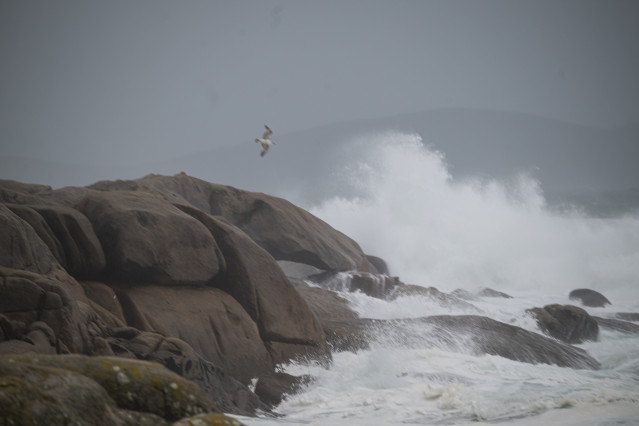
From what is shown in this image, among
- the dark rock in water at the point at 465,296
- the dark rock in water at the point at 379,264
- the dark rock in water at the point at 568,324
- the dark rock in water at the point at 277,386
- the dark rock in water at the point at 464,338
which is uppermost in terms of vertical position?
the dark rock in water at the point at 379,264

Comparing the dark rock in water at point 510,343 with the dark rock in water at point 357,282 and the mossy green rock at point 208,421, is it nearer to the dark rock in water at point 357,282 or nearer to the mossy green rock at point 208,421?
the dark rock in water at point 357,282

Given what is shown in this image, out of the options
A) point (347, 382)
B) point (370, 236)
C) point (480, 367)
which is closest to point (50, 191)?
point (347, 382)

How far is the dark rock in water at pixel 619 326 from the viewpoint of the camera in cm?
1647

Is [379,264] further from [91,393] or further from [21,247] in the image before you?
[91,393]

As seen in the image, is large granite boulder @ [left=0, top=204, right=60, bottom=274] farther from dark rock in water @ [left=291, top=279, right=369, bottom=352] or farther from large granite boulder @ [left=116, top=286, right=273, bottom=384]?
dark rock in water @ [left=291, top=279, right=369, bottom=352]

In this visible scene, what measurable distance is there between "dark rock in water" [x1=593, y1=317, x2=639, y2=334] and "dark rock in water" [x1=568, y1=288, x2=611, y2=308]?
213 inches

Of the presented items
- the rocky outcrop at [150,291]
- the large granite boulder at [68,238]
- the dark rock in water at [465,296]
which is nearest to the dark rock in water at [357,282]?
the dark rock in water at [465,296]

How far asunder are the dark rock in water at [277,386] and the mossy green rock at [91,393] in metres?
4.91

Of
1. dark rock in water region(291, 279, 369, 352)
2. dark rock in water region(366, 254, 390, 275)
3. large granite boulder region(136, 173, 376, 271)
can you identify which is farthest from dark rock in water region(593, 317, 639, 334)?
dark rock in water region(366, 254, 390, 275)

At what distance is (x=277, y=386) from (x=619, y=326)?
1186 cm

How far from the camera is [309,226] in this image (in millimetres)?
18219

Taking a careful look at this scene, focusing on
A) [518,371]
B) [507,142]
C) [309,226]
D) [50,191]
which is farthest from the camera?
[507,142]

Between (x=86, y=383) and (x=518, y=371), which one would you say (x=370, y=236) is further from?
(x=86, y=383)

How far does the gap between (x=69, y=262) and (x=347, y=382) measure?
4.72 meters
